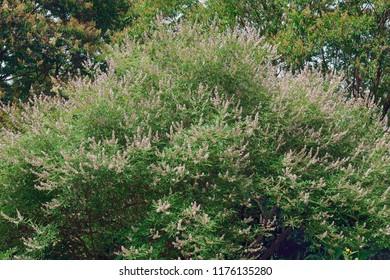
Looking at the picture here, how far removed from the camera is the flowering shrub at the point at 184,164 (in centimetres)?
1031

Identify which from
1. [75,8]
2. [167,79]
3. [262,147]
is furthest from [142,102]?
[75,8]

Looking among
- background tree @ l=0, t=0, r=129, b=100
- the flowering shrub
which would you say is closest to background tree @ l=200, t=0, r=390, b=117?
background tree @ l=0, t=0, r=129, b=100

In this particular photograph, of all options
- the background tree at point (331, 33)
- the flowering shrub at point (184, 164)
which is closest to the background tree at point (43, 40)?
the background tree at point (331, 33)

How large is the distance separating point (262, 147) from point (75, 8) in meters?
15.1

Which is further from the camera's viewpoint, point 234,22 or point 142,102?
point 234,22

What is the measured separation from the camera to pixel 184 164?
993 cm

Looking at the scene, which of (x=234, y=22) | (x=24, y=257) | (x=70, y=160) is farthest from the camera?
(x=234, y=22)

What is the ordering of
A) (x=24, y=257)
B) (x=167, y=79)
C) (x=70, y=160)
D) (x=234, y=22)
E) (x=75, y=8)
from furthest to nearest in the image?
(x=75, y=8)
(x=234, y=22)
(x=167, y=79)
(x=24, y=257)
(x=70, y=160)

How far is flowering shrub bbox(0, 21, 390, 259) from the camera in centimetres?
1031

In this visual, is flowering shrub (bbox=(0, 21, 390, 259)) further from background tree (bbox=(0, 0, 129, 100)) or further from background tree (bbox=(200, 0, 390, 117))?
background tree (bbox=(0, 0, 129, 100))

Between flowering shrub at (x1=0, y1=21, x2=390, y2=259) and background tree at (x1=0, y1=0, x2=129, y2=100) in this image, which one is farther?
background tree at (x1=0, y1=0, x2=129, y2=100)

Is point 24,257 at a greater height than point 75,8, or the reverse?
point 75,8

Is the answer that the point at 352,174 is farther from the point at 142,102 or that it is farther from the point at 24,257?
the point at 24,257

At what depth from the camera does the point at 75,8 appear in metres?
23.8
